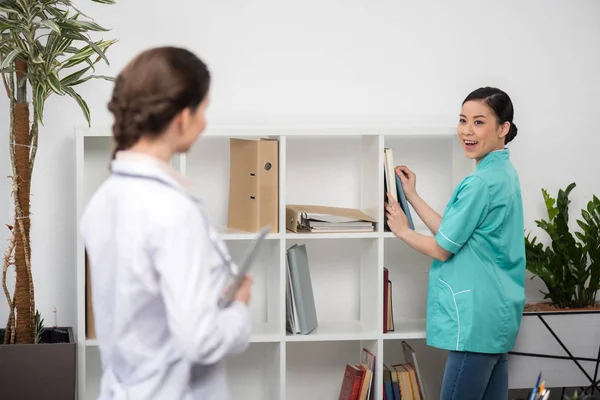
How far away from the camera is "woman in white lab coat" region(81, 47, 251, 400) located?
1127 millimetres

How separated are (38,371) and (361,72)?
1.74m

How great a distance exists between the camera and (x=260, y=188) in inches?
112

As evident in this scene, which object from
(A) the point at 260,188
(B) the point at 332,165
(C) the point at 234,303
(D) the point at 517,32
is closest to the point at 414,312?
(B) the point at 332,165

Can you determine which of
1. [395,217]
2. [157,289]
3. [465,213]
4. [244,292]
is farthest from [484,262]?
[157,289]

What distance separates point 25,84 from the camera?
271cm

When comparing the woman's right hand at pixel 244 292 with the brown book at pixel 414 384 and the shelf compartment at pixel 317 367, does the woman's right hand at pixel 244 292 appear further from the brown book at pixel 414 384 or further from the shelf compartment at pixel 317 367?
the shelf compartment at pixel 317 367

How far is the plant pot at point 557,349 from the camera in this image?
292 centimetres

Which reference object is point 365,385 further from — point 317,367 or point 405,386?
point 317,367

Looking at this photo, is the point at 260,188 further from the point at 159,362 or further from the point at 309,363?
the point at 159,362

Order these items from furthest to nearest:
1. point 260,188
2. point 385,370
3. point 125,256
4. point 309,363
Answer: point 309,363 → point 385,370 → point 260,188 → point 125,256

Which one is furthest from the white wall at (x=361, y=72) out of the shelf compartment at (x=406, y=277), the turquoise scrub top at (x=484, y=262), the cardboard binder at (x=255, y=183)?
the turquoise scrub top at (x=484, y=262)

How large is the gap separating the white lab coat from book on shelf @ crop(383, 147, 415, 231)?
5.64 ft

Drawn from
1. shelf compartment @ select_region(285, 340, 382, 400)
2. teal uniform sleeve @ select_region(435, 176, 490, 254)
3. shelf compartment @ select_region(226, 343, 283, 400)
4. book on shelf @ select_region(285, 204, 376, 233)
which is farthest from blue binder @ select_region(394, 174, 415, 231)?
shelf compartment @ select_region(226, 343, 283, 400)

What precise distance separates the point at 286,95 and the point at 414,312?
3.60ft
